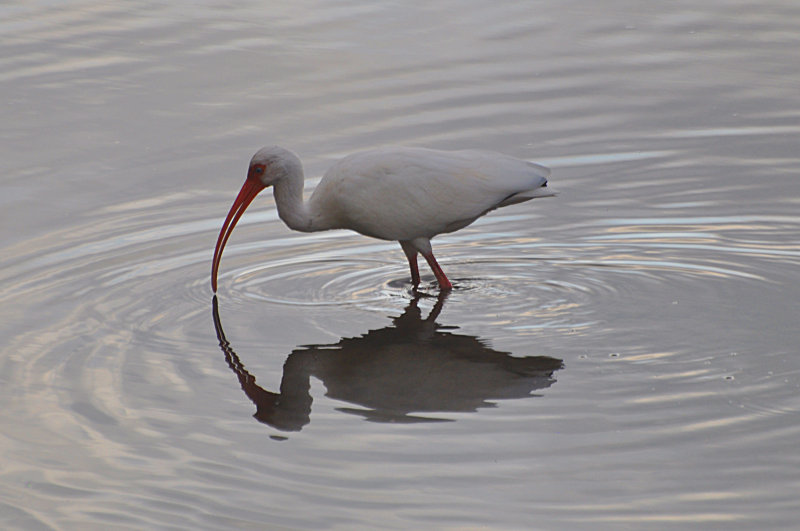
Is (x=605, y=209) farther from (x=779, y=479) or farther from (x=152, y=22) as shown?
(x=152, y=22)

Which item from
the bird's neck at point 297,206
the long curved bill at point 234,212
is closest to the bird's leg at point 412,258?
the bird's neck at point 297,206

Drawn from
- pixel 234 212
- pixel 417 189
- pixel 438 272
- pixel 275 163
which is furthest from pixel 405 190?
pixel 234 212

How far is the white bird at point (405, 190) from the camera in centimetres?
768

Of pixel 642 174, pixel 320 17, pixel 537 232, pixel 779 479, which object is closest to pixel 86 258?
pixel 537 232

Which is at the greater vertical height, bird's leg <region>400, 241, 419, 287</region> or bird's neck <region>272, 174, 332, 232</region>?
bird's neck <region>272, 174, 332, 232</region>

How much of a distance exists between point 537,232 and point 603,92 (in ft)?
10.6

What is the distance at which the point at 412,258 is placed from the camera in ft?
26.7

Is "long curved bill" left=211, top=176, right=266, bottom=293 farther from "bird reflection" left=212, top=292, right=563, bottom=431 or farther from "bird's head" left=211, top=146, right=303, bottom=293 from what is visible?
"bird reflection" left=212, top=292, right=563, bottom=431

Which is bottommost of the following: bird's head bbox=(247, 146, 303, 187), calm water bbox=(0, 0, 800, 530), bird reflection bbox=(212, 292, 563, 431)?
bird reflection bbox=(212, 292, 563, 431)

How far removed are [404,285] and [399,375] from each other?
1503mm

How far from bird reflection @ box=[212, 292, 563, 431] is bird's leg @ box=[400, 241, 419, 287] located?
70 centimetres

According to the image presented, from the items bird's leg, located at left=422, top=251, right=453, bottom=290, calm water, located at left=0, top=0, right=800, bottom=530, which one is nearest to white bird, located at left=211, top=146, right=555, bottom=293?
bird's leg, located at left=422, top=251, right=453, bottom=290

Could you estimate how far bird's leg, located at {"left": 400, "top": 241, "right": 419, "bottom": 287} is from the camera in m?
8.05

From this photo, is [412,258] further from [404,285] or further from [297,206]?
[297,206]
